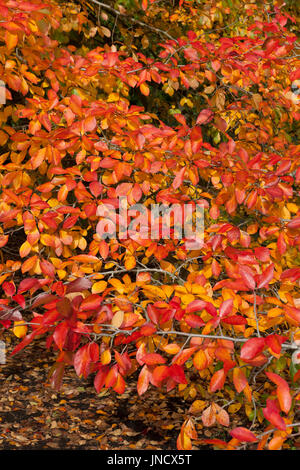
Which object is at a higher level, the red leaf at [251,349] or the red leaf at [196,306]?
the red leaf at [251,349]

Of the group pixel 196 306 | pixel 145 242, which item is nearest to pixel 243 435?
pixel 196 306

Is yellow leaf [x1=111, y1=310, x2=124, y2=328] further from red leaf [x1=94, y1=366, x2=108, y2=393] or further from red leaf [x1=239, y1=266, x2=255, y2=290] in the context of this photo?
red leaf [x1=239, y1=266, x2=255, y2=290]

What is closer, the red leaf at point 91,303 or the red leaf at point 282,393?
the red leaf at point 282,393

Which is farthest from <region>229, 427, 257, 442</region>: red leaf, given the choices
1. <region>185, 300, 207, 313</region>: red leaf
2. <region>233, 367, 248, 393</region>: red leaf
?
<region>185, 300, 207, 313</region>: red leaf

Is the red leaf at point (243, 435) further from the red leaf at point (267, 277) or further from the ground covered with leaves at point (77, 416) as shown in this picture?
the ground covered with leaves at point (77, 416)

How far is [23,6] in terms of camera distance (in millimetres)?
1797

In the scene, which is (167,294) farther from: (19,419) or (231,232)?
(19,419)

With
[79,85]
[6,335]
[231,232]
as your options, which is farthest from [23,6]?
[6,335]

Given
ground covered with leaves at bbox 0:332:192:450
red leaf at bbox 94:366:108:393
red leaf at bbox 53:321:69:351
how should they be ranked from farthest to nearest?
ground covered with leaves at bbox 0:332:192:450 < red leaf at bbox 94:366:108:393 < red leaf at bbox 53:321:69:351

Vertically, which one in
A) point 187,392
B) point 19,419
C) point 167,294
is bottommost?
point 19,419

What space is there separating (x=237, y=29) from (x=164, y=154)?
88.8 inches

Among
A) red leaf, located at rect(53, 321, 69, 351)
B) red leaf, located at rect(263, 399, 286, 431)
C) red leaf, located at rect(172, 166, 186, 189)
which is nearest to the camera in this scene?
red leaf, located at rect(263, 399, 286, 431)


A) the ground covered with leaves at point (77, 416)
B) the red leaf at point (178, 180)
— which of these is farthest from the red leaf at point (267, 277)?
the ground covered with leaves at point (77, 416)

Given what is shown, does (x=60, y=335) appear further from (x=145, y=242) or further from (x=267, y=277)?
(x=267, y=277)
